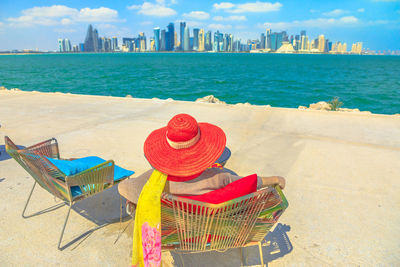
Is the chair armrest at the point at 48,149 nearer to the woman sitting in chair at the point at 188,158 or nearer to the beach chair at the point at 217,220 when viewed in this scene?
the woman sitting in chair at the point at 188,158

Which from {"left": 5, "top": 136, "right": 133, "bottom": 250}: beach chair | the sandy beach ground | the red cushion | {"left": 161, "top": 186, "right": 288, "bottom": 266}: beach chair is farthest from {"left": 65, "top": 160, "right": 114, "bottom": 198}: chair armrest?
the red cushion

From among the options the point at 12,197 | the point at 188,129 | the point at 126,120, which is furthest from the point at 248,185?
the point at 126,120

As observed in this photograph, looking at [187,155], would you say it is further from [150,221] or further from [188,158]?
[150,221]

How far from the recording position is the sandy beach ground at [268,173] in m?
2.76

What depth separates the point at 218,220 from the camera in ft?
6.50

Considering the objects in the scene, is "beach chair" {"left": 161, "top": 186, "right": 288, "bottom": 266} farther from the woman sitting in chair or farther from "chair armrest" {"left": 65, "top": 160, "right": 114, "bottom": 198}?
Answer: "chair armrest" {"left": 65, "top": 160, "right": 114, "bottom": 198}

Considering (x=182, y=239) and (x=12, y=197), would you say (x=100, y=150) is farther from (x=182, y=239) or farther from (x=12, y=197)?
(x=182, y=239)

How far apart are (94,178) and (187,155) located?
4.28ft

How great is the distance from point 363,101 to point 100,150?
81.7ft

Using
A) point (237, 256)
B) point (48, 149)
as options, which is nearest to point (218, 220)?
point (237, 256)

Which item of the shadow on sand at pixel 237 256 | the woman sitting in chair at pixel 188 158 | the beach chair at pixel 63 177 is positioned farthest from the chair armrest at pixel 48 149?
the shadow on sand at pixel 237 256

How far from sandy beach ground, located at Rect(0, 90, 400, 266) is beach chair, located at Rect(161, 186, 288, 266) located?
0.61 metres

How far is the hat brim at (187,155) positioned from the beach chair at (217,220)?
0.27 metres

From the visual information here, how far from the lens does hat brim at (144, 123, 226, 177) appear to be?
82.5 inches
